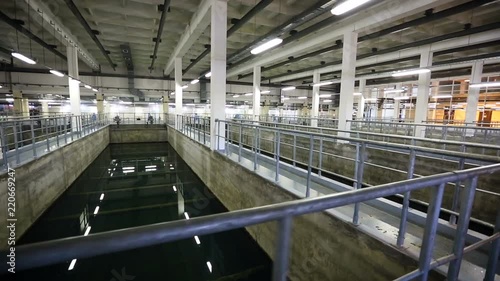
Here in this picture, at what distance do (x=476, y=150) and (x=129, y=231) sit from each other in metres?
9.31

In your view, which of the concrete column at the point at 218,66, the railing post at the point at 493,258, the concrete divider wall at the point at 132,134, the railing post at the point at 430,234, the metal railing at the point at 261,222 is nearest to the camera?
the metal railing at the point at 261,222

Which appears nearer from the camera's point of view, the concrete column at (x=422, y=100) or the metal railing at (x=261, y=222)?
the metal railing at (x=261, y=222)

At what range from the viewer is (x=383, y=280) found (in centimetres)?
227

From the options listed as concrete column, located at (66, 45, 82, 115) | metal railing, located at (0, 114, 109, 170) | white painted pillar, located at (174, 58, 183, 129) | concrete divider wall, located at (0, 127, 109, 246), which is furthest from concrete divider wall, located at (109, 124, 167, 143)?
concrete divider wall, located at (0, 127, 109, 246)

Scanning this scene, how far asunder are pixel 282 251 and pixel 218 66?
6522 mm

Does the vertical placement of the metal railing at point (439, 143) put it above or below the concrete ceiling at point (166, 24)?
below

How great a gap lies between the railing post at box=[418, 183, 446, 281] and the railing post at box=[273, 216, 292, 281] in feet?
2.77

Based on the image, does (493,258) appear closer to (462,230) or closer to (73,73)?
(462,230)

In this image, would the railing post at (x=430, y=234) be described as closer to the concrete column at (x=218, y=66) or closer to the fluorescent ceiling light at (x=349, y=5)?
the fluorescent ceiling light at (x=349, y=5)

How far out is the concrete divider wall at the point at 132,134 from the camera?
643 inches

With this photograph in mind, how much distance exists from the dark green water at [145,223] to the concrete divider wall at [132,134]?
618cm

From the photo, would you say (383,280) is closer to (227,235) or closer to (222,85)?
(227,235)

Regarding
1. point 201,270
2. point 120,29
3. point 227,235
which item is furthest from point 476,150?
point 120,29

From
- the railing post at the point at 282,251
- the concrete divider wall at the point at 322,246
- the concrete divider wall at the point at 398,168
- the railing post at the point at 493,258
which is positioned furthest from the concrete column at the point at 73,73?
the railing post at the point at 493,258
